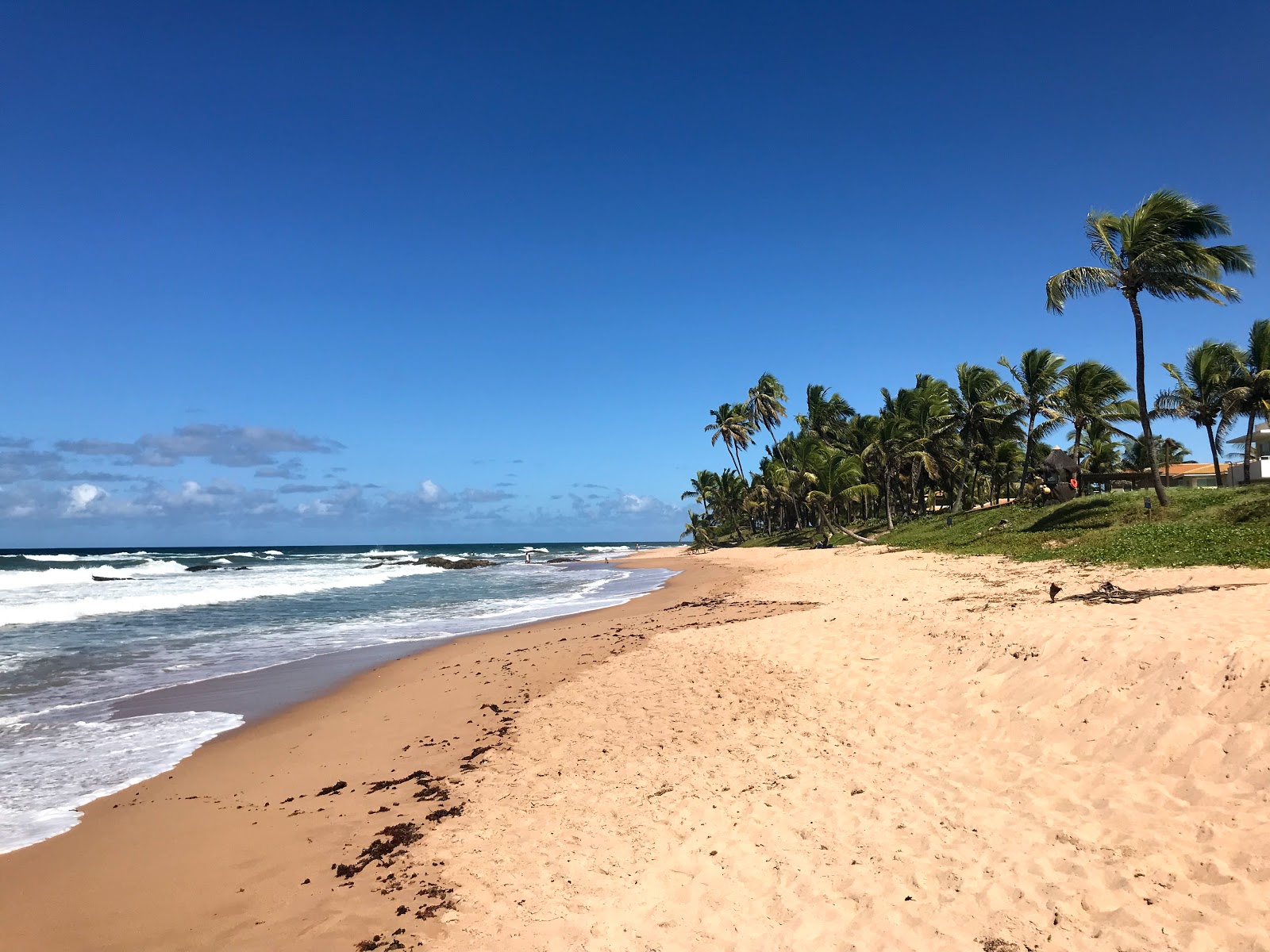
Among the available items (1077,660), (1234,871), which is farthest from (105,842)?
(1077,660)

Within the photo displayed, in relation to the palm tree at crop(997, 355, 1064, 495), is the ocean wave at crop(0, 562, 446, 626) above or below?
below

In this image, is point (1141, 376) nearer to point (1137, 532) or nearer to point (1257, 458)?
point (1137, 532)

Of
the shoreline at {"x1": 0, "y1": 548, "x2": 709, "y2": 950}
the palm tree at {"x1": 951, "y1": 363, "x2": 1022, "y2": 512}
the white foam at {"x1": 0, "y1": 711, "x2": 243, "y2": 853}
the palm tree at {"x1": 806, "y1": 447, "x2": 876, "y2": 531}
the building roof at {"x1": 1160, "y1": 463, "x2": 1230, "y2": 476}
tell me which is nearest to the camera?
the shoreline at {"x1": 0, "y1": 548, "x2": 709, "y2": 950}

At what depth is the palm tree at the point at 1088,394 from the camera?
30844mm

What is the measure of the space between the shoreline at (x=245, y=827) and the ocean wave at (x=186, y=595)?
→ 19.3 meters

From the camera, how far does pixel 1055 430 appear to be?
3688 cm

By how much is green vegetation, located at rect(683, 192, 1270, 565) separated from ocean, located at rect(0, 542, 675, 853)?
628 inches

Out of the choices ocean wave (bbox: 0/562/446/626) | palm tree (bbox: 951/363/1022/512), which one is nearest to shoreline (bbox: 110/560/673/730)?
ocean wave (bbox: 0/562/446/626)

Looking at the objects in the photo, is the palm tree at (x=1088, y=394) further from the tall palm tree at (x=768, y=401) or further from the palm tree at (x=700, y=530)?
the palm tree at (x=700, y=530)

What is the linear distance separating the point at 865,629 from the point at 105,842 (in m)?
10.7

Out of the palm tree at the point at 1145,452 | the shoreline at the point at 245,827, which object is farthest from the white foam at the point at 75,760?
the palm tree at the point at 1145,452

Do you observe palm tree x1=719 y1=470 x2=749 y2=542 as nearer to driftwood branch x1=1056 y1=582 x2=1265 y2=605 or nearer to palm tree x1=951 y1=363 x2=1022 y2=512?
palm tree x1=951 y1=363 x2=1022 y2=512

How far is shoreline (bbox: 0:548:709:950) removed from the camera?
4.95 meters

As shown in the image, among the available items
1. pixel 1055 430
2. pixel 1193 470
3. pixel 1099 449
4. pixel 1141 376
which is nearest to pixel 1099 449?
pixel 1099 449
